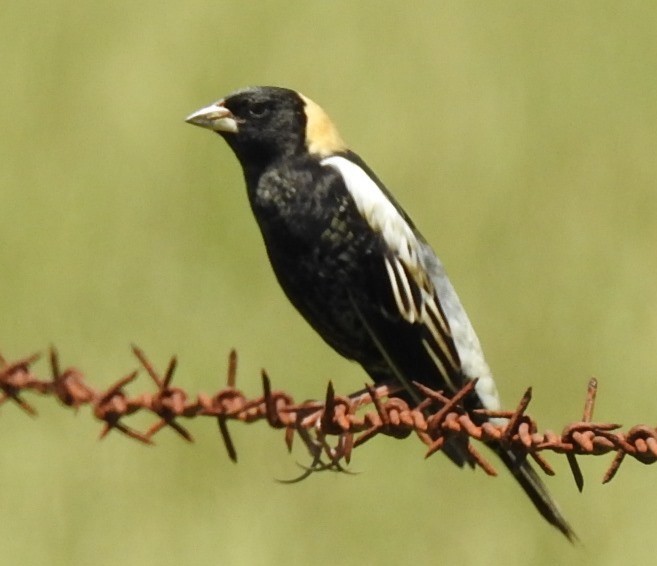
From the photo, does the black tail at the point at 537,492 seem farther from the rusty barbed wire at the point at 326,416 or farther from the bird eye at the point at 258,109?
the bird eye at the point at 258,109

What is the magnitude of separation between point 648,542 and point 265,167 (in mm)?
2601

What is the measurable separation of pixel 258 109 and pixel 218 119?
0.36 ft

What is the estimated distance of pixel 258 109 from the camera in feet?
15.2

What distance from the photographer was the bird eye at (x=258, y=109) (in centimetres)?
462

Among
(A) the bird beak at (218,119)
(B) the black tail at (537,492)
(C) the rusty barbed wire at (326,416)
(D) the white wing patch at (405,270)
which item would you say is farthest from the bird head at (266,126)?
(C) the rusty barbed wire at (326,416)

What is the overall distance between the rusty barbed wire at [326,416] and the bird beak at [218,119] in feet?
4.32

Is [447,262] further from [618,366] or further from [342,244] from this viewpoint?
[342,244]

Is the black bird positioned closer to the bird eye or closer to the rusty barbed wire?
A: the bird eye

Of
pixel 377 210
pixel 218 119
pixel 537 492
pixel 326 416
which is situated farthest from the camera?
pixel 218 119

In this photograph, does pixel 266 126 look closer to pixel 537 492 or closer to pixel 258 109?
pixel 258 109

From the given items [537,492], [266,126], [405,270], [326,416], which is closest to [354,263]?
[405,270]

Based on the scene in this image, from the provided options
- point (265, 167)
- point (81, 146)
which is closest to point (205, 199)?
point (81, 146)

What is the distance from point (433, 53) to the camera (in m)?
8.84

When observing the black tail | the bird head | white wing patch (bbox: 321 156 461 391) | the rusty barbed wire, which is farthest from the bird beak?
the rusty barbed wire
